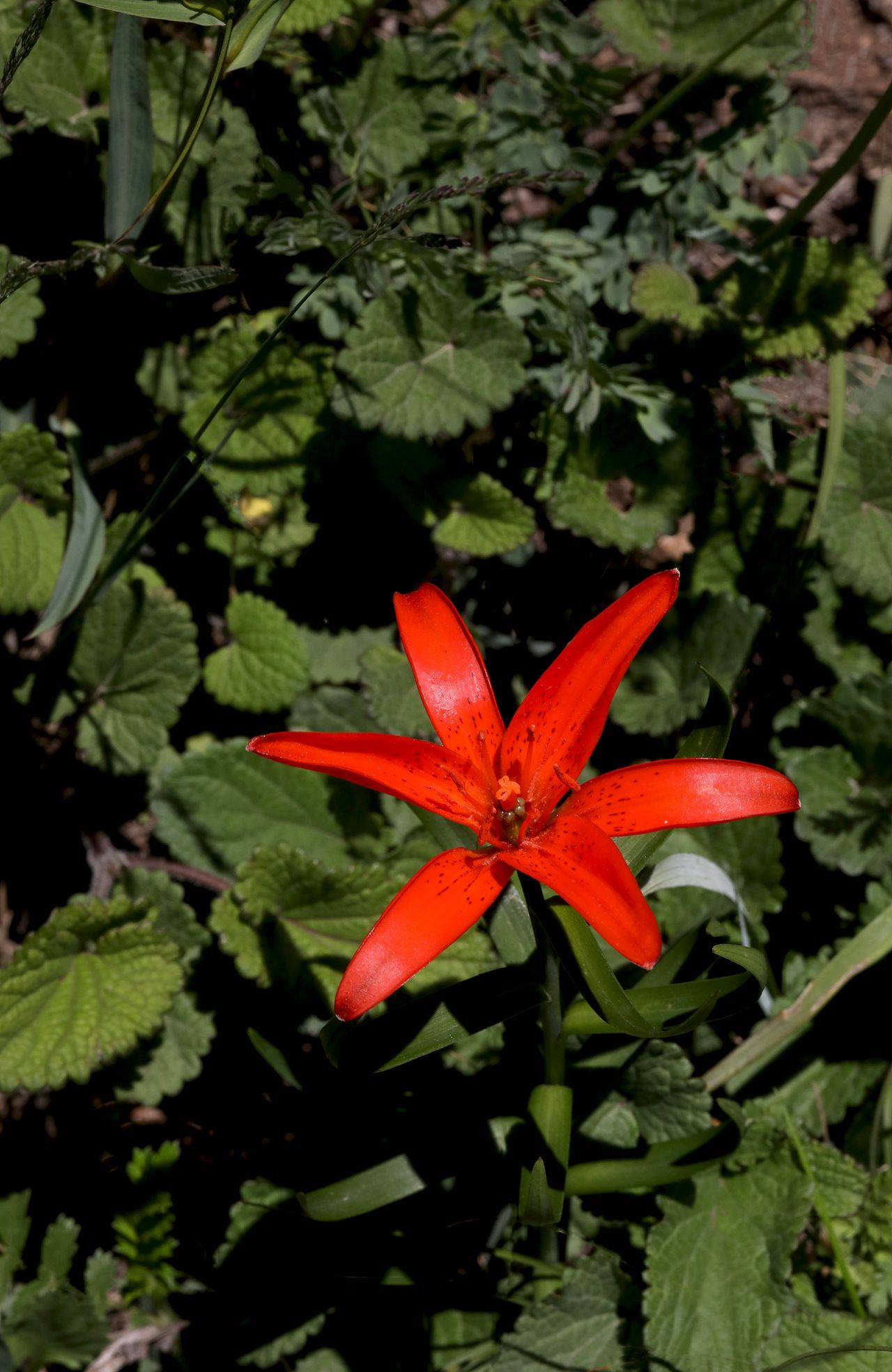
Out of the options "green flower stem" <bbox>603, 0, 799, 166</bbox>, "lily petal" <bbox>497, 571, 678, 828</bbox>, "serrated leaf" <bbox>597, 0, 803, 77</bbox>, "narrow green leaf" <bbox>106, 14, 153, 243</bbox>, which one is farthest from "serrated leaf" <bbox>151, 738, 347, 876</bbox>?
"serrated leaf" <bbox>597, 0, 803, 77</bbox>

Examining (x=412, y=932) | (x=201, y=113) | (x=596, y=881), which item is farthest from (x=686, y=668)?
(x=201, y=113)

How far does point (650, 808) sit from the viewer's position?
1.42m

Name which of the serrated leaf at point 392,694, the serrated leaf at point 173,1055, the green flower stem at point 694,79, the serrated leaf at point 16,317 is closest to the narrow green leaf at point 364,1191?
the serrated leaf at point 173,1055

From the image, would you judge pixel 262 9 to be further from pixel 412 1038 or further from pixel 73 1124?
pixel 73 1124

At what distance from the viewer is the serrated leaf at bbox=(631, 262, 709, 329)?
103 inches

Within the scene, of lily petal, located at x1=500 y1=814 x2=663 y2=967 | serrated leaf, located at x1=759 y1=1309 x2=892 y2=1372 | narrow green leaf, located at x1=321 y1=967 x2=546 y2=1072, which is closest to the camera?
lily petal, located at x1=500 y1=814 x2=663 y2=967

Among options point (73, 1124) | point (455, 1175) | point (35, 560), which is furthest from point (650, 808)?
point (73, 1124)

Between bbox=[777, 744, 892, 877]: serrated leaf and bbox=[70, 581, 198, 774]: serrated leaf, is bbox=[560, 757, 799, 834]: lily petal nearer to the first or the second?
bbox=[777, 744, 892, 877]: serrated leaf

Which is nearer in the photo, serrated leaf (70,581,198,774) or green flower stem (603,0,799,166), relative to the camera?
green flower stem (603,0,799,166)

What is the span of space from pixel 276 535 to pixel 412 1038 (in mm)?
1495

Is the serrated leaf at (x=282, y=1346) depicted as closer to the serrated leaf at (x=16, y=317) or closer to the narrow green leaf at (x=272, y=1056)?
the narrow green leaf at (x=272, y=1056)

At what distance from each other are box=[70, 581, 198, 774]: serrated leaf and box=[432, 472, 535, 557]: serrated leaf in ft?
2.21

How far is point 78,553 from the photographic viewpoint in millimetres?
2371

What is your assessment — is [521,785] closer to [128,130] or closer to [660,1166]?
[660,1166]
